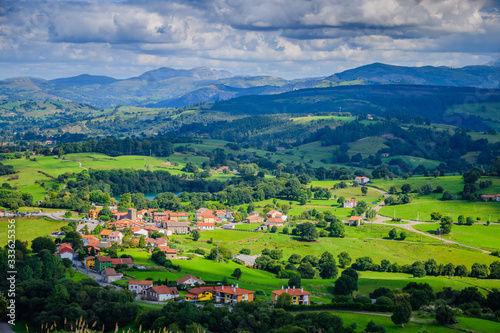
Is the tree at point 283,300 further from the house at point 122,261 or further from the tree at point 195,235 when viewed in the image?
the tree at point 195,235

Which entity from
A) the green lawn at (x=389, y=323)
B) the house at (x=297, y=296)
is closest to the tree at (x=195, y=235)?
the house at (x=297, y=296)

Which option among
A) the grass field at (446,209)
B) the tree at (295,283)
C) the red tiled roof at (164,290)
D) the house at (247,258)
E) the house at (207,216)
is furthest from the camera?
the house at (207,216)

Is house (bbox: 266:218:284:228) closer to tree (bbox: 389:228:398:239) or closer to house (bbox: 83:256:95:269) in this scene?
tree (bbox: 389:228:398:239)

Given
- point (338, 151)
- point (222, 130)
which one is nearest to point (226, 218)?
point (338, 151)

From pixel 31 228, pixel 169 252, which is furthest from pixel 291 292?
pixel 31 228

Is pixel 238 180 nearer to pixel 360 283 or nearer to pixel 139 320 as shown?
pixel 360 283

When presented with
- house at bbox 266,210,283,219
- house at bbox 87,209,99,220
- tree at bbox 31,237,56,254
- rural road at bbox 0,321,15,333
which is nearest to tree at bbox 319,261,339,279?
tree at bbox 31,237,56,254
